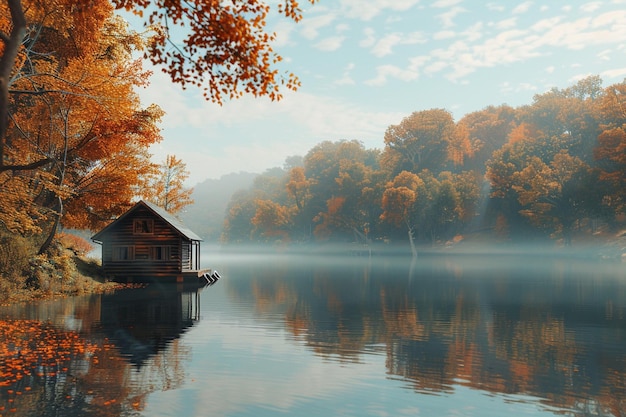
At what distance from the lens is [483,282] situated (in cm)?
4216

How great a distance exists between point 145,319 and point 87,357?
28.6 ft

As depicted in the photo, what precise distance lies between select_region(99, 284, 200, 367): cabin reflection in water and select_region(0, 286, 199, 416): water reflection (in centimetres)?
3

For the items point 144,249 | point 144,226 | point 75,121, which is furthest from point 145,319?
point 144,226

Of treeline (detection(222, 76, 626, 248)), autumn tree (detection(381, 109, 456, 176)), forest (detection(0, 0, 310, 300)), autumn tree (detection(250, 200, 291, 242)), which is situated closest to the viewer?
forest (detection(0, 0, 310, 300))

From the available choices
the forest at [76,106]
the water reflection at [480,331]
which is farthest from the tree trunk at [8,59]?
the water reflection at [480,331]

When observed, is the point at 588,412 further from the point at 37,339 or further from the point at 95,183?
the point at 95,183

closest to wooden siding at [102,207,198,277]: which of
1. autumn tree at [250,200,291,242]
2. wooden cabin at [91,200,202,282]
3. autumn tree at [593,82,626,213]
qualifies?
wooden cabin at [91,200,202,282]

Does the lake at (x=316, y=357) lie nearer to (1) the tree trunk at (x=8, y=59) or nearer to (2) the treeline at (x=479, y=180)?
(1) the tree trunk at (x=8, y=59)

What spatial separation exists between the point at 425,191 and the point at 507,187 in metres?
13.7

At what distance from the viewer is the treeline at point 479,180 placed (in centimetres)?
7431

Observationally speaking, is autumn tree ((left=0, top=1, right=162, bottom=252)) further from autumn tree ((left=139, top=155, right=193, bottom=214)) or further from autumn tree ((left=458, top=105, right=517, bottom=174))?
autumn tree ((left=458, top=105, right=517, bottom=174))

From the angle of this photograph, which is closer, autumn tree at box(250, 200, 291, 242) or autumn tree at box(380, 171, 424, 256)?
autumn tree at box(380, 171, 424, 256)

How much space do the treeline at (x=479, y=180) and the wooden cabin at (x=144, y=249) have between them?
52.6m

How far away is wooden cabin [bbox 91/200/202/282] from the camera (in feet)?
144
